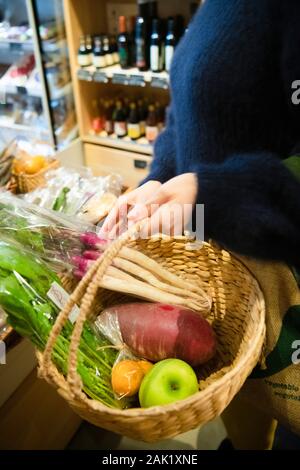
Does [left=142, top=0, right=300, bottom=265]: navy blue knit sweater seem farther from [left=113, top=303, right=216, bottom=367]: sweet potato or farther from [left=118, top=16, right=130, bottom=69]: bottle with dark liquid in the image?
[left=118, top=16, right=130, bottom=69]: bottle with dark liquid

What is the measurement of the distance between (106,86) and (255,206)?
78.8 inches

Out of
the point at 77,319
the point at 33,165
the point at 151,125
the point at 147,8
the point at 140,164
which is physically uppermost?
the point at 147,8

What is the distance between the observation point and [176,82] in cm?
82

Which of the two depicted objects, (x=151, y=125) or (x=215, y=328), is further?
(x=151, y=125)

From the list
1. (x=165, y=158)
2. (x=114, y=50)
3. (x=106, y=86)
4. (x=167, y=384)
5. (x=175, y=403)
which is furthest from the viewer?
(x=106, y=86)

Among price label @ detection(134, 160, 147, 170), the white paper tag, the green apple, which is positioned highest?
the white paper tag

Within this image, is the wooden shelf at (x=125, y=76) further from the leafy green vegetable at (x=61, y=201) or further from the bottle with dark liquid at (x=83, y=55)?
the leafy green vegetable at (x=61, y=201)

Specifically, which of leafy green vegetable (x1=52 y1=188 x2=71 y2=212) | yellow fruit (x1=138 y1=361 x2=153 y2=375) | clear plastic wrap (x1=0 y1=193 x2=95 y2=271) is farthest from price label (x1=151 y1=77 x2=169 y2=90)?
yellow fruit (x1=138 y1=361 x2=153 y2=375)

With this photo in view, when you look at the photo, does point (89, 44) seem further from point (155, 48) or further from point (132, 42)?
point (155, 48)

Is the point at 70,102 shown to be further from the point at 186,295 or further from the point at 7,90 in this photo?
the point at 186,295

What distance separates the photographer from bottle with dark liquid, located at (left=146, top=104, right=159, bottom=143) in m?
2.07

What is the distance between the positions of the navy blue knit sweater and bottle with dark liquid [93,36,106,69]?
→ 4.23 feet

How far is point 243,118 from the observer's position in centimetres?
71

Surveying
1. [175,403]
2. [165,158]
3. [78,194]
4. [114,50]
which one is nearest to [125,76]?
[114,50]
